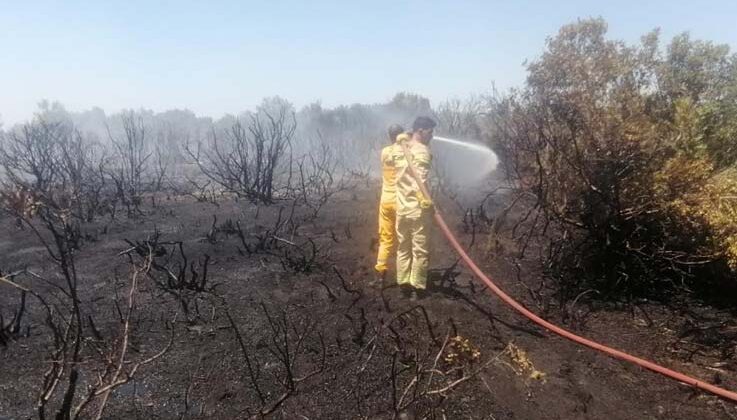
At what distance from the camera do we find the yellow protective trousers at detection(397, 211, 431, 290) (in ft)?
13.8

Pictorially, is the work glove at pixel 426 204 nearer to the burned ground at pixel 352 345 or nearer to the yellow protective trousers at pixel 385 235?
the yellow protective trousers at pixel 385 235

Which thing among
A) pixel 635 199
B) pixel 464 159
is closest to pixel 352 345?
pixel 635 199

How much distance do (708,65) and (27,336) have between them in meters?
14.2

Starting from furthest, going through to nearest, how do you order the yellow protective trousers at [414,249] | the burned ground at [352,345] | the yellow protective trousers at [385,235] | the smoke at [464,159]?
1. the smoke at [464,159]
2. the yellow protective trousers at [385,235]
3. the yellow protective trousers at [414,249]
4. the burned ground at [352,345]

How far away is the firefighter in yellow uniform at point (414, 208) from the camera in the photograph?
418 centimetres

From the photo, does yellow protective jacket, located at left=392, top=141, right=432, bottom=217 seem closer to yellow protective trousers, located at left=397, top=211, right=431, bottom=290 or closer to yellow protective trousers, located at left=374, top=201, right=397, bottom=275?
yellow protective trousers, located at left=397, top=211, right=431, bottom=290

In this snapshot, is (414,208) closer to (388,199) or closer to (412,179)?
(412,179)

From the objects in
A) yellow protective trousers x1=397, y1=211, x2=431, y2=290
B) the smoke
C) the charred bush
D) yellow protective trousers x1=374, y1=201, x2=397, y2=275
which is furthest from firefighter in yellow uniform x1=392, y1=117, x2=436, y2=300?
the smoke

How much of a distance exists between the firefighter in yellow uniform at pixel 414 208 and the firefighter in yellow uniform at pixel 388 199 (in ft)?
0.29

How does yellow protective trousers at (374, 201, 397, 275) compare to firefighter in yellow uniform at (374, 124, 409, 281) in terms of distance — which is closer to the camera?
firefighter in yellow uniform at (374, 124, 409, 281)

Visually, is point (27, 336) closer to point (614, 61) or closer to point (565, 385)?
point (565, 385)

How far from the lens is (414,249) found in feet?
14.0

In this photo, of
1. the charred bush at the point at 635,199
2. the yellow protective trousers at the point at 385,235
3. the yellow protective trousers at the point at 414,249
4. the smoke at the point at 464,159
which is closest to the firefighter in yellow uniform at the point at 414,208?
the yellow protective trousers at the point at 414,249

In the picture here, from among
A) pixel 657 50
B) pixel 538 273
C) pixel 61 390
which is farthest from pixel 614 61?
pixel 61 390
